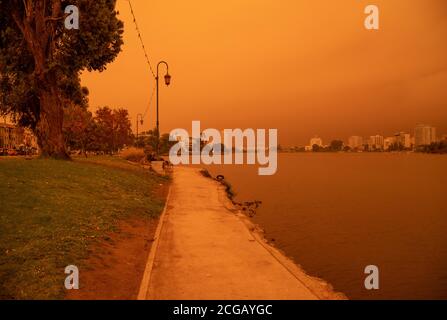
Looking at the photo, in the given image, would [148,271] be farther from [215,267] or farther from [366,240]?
[366,240]

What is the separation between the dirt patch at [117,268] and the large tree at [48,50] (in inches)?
611

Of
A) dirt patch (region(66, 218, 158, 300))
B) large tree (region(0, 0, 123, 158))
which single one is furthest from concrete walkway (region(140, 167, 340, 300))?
large tree (region(0, 0, 123, 158))

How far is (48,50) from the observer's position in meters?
26.1

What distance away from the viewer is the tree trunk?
998 inches

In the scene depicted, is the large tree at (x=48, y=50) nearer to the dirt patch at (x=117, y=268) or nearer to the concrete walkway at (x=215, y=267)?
the concrete walkway at (x=215, y=267)

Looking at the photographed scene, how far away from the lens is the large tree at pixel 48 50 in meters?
25.0

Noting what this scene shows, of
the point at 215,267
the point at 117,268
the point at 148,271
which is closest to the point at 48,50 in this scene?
the point at 117,268

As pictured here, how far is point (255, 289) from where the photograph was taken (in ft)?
24.7

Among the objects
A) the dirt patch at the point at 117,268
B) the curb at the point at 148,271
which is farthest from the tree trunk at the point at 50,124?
the curb at the point at 148,271

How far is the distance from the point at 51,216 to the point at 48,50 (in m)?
17.7

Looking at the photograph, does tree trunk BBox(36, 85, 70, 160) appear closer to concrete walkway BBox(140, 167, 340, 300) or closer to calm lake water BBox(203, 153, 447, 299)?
calm lake water BBox(203, 153, 447, 299)

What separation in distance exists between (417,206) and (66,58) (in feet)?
93.2

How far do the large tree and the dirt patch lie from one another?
1552 centimetres
